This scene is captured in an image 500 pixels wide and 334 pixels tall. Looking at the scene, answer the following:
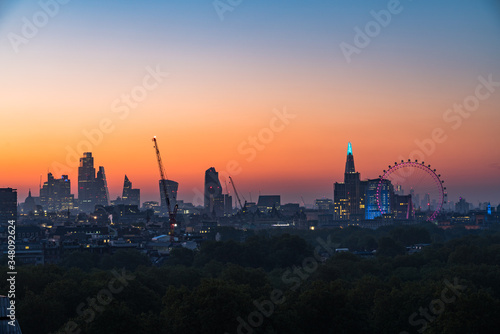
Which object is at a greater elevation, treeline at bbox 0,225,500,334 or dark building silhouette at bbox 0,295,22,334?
dark building silhouette at bbox 0,295,22,334

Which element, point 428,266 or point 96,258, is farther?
point 96,258

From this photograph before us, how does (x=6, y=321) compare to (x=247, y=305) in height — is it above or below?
above

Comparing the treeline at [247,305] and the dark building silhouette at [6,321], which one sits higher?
the dark building silhouette at [6,321]

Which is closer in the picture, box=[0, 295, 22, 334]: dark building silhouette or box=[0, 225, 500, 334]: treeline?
box=[0, 295, 22, 334]: dark building silhouette

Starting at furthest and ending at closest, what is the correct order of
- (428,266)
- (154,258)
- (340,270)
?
(154,258), (428,266), (340,270)

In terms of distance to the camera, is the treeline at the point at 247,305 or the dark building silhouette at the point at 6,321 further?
the treeline at the point at 247,305

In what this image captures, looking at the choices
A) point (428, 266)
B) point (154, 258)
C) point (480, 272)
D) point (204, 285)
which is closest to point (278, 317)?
point (204, 285)

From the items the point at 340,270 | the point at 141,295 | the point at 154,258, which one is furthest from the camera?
the point at 154,258

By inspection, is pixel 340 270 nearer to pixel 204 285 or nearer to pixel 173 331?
pixel 204 285

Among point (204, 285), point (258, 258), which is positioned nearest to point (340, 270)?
point (258, 258)

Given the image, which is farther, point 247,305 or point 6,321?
point 247,305
